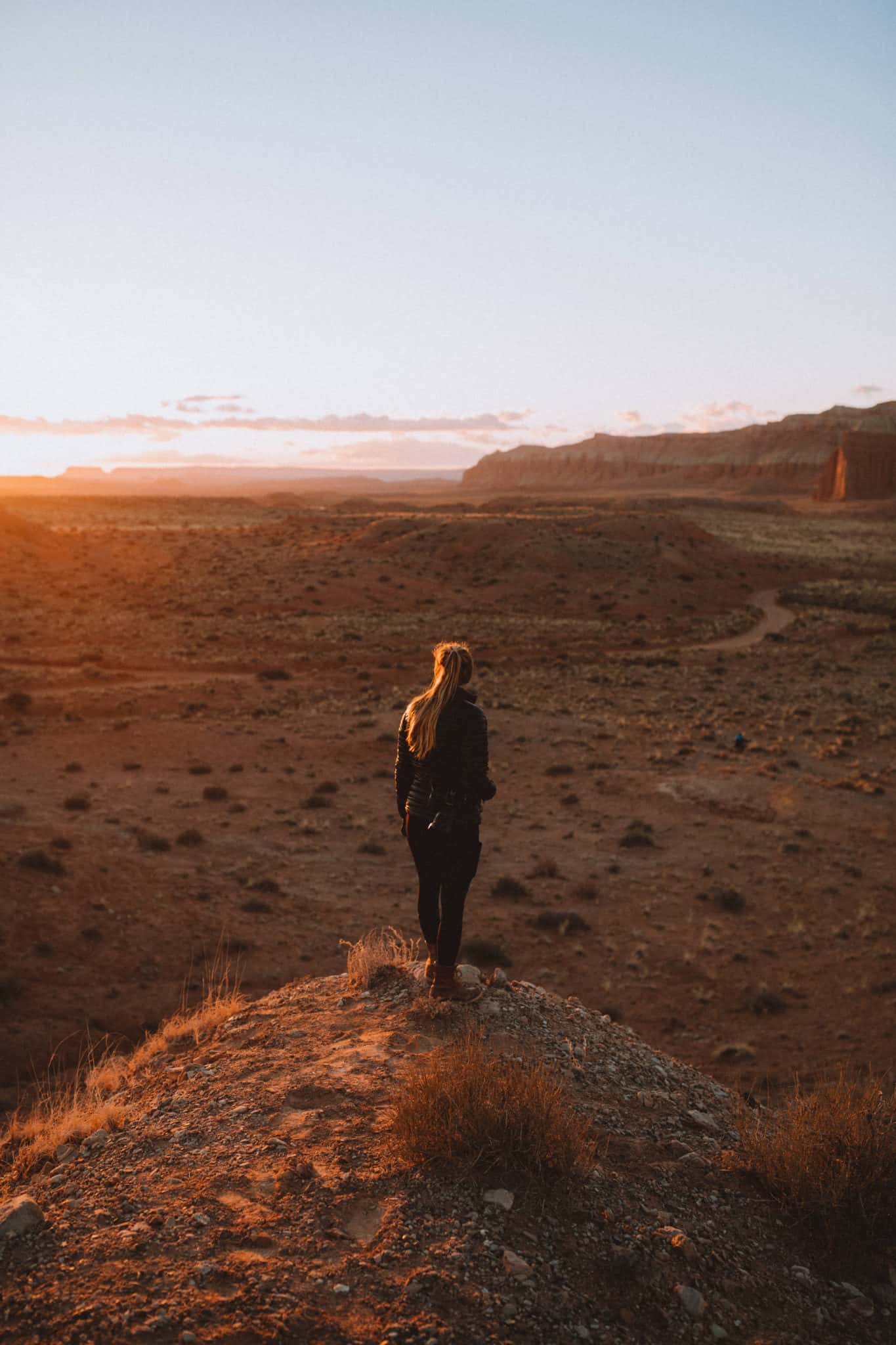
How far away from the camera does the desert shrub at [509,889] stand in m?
13.3

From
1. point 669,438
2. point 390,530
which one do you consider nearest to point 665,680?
point 390,530

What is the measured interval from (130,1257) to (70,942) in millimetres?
7348

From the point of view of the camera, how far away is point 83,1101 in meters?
5.98

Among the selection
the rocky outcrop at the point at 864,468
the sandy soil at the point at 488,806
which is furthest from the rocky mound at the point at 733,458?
the sandy soil at the point at 488,806

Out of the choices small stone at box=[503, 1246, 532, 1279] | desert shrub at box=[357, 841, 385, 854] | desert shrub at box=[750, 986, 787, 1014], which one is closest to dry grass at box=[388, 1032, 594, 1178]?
small stone at box=[503, 1246, 532, 1279]

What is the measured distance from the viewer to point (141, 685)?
2561cm

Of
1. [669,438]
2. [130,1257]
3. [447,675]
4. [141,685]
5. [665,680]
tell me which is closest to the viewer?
[130,1257]

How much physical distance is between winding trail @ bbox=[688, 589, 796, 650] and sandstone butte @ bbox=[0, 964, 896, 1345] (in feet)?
106

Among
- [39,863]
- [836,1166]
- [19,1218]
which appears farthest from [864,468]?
[19,1218]

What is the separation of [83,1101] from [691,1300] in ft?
14.1

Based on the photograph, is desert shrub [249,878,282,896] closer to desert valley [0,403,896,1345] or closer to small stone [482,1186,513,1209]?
desert valley [0,403,896,1345]

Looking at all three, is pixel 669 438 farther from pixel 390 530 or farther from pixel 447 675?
pixel 447 675

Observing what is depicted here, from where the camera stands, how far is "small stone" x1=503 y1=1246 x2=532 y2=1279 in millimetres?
3656

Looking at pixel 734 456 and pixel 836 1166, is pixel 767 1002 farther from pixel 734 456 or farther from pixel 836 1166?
pixel 734 456
